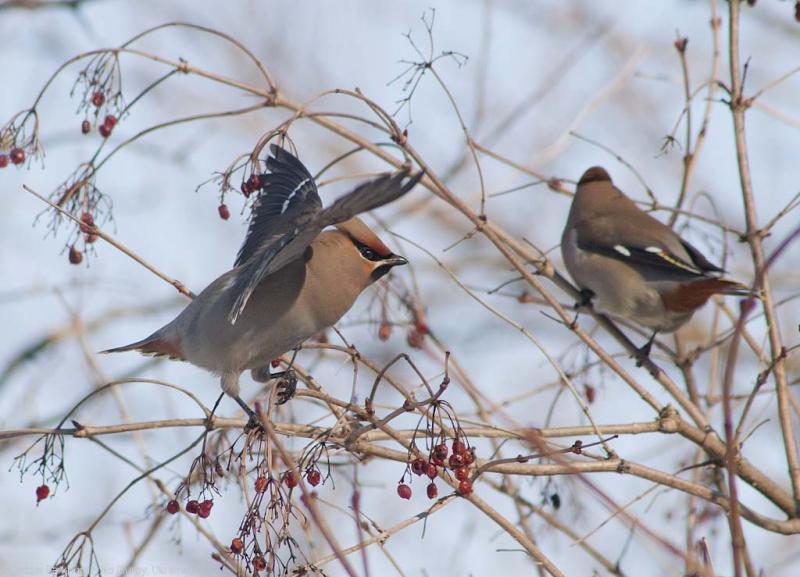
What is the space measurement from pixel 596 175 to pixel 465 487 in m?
3.89

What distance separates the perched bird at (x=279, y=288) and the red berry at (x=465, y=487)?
4.88ft

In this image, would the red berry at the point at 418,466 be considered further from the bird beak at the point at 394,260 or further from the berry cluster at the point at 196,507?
the bird beak at the point at 394,260

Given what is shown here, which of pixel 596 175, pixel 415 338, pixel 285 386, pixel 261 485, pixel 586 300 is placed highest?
pixel 596 175

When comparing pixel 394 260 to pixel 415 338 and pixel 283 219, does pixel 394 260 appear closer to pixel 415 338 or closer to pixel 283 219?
pixel 415 338

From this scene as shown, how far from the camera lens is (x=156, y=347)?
15.5ft

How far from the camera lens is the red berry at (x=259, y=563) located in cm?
279

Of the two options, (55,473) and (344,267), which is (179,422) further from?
(344,267)

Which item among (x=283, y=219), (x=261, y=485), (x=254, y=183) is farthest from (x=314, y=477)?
(x=283, y=219)

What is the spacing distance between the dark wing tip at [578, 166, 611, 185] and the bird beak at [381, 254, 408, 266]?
2.33m

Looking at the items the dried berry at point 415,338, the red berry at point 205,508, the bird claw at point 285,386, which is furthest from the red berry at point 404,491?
the dried berry at point 415,338

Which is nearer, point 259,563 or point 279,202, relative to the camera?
point 259,563

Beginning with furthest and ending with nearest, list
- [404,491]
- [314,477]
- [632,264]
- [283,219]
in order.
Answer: [632,264] < [283,219] < [404,491] < [314,477]

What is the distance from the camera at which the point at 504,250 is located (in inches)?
136

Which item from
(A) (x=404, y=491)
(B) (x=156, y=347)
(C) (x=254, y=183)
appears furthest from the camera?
(B) (x=156, y=347)
